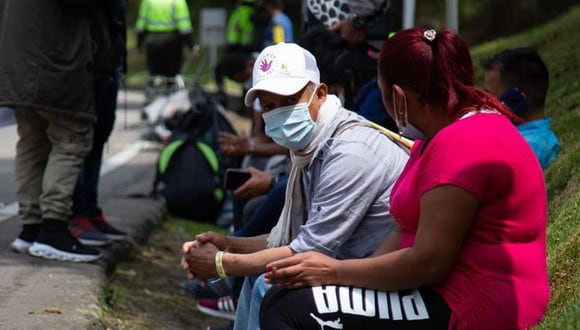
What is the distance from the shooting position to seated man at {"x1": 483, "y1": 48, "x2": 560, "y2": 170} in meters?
5.75

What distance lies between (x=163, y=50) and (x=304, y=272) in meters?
11.9

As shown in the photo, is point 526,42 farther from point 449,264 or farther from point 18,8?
point 449,264

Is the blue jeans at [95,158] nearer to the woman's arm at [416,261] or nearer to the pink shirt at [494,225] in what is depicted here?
the woman's arm at [416,261]

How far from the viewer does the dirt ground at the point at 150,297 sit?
18.5 feet

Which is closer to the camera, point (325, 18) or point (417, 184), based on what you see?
point (417, 184)

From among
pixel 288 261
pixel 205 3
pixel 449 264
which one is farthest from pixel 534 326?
pixel 205 3

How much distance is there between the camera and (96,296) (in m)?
5.52

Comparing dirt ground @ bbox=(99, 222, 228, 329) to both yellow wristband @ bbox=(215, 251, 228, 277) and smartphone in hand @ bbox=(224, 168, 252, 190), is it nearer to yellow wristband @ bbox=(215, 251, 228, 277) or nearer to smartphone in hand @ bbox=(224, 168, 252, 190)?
smartphone in hand @ bbox=(224, 168, 252, 190)

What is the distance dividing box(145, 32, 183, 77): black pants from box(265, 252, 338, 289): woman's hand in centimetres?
1181

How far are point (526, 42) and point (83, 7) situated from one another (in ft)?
21.4

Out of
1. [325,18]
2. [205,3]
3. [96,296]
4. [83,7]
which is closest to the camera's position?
[96,296]

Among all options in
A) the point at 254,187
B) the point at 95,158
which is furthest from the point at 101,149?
the point at 254,187

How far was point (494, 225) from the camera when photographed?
342 cm

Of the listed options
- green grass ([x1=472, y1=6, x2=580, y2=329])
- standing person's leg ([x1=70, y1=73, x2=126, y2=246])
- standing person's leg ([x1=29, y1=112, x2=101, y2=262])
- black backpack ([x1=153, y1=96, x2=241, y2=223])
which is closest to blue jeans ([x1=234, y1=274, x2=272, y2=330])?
green grass ([x1=472, y1=6, x2=580, y2=329])
